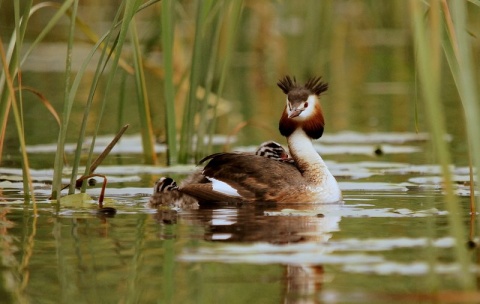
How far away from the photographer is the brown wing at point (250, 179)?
857 centimetres

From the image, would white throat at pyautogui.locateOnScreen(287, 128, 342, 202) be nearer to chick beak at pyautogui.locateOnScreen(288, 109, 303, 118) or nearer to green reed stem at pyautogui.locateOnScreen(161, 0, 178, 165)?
chick beak at pyautogui.locateOnScreen(288, 109, 303, 118)

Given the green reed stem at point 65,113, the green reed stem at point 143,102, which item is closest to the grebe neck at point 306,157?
the green reed stem at point 143,102

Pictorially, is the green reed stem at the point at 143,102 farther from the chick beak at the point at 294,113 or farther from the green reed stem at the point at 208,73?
the chick beak at the point at 294,113

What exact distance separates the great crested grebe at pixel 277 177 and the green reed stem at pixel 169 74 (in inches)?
35.5

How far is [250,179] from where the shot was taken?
8.61m

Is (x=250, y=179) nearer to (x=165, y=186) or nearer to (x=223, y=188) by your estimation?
(x=223, y=188)

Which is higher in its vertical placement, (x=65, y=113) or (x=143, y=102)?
(x=143, y=102)

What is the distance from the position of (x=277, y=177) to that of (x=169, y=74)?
4.68ft

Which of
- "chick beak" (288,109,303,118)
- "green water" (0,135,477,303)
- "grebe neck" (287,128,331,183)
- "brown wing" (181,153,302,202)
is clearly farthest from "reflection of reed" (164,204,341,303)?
"chick beak" (288,109,303,118)

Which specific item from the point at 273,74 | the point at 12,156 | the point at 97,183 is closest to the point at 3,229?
the point at 97,183

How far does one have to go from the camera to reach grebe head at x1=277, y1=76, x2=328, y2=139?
8945mm

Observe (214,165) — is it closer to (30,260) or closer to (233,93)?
(30,260)

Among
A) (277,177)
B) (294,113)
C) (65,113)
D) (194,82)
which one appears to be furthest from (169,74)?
(65,113)

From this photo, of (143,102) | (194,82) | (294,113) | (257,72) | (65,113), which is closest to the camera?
(65,113)
